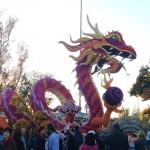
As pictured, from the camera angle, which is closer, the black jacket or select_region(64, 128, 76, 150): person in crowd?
the black jacket

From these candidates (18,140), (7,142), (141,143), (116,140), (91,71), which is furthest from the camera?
(91,71)

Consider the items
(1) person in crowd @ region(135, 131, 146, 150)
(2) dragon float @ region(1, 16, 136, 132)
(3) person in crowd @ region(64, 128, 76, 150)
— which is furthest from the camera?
(2) dragon float @ region(1, 16, 136, 132)

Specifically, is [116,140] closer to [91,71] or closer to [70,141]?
[70,141]

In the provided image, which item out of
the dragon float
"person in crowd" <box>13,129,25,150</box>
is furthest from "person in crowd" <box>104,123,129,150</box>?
the dragon float

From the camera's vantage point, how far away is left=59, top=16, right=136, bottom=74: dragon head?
20.5m

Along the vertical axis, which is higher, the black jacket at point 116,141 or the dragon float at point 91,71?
the dragon float at point 91,71

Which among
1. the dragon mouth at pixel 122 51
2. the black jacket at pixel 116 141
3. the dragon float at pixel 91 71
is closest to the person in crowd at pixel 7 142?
the black jacket at pixel 116 141

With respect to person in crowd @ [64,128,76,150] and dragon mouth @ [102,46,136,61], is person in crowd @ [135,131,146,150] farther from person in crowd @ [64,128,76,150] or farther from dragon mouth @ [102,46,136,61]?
dragon mouth @ [102,46,136,61]

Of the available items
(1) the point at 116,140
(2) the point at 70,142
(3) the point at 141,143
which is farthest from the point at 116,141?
(3) the point at 141,143

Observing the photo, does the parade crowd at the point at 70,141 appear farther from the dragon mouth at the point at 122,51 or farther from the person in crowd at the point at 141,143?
the dragon mouth at the point at 122,51

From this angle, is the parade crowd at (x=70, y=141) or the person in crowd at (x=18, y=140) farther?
the person in crowd at (x=18, y=140)

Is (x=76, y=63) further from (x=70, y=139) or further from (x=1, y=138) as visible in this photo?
(x=1, y=138)

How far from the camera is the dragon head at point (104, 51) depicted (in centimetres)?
2055

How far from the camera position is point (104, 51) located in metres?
20.6
